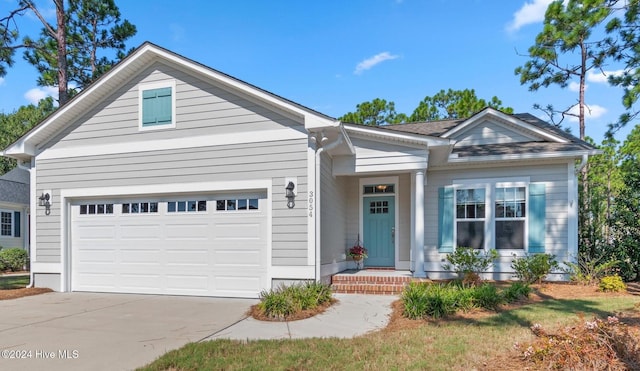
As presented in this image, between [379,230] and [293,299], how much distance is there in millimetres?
4195

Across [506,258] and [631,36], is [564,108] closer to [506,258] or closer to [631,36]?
[631,36]

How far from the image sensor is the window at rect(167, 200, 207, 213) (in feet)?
27.1

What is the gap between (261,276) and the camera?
7.73 m

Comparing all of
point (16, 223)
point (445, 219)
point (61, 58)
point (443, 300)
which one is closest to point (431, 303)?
point (443, 300)

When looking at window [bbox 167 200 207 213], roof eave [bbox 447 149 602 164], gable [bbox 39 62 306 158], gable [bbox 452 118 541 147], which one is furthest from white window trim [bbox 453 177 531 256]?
window [bbox 167 200 207 213]

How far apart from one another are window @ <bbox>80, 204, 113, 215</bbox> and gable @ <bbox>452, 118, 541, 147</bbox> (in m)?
8.99

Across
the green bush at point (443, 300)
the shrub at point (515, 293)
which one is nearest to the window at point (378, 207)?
the green bush at point (443, 300)

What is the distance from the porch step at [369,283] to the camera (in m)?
7.93

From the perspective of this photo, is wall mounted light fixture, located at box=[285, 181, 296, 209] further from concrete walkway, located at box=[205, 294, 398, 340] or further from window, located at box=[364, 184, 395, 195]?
window, located at box=[364, 184, 395, 195]

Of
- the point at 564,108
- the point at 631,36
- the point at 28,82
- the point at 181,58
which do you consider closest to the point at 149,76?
the point at 181,58

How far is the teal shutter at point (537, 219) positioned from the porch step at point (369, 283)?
323 centimetres

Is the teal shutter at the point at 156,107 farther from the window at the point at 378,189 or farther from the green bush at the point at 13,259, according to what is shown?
the green bush at the point at 13,259

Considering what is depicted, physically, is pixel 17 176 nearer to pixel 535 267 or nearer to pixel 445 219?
pixel 445 219

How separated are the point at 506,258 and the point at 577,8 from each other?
33.3ft
